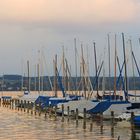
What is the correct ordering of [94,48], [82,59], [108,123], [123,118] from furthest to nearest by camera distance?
[82,59] → [94,48] → [108,123] → [123,118]

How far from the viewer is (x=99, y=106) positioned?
55.4 metres

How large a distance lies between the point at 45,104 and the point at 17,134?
32637mm

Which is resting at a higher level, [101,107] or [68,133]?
[101,107]

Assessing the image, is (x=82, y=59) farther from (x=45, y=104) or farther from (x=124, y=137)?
(x=124, y=137)

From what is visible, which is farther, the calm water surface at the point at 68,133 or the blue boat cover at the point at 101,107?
the blue boat cover at the point at 101,107

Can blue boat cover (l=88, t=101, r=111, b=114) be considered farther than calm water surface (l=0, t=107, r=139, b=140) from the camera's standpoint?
Yes

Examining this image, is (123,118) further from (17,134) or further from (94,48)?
(94,48)

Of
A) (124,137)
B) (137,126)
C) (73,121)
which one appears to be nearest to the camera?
(124,137)

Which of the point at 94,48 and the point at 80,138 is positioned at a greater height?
the point at 94,48

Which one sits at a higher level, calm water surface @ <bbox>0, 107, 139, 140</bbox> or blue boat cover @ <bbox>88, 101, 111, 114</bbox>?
blue boat cover @ <bbox>88, 101, 111, 114</bbox>

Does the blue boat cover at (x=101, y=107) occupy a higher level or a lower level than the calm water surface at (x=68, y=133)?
higher

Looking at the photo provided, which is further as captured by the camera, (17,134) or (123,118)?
(123,118)

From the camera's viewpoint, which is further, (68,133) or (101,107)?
(101,107)

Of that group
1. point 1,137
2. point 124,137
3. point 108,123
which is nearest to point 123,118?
point 108,123
